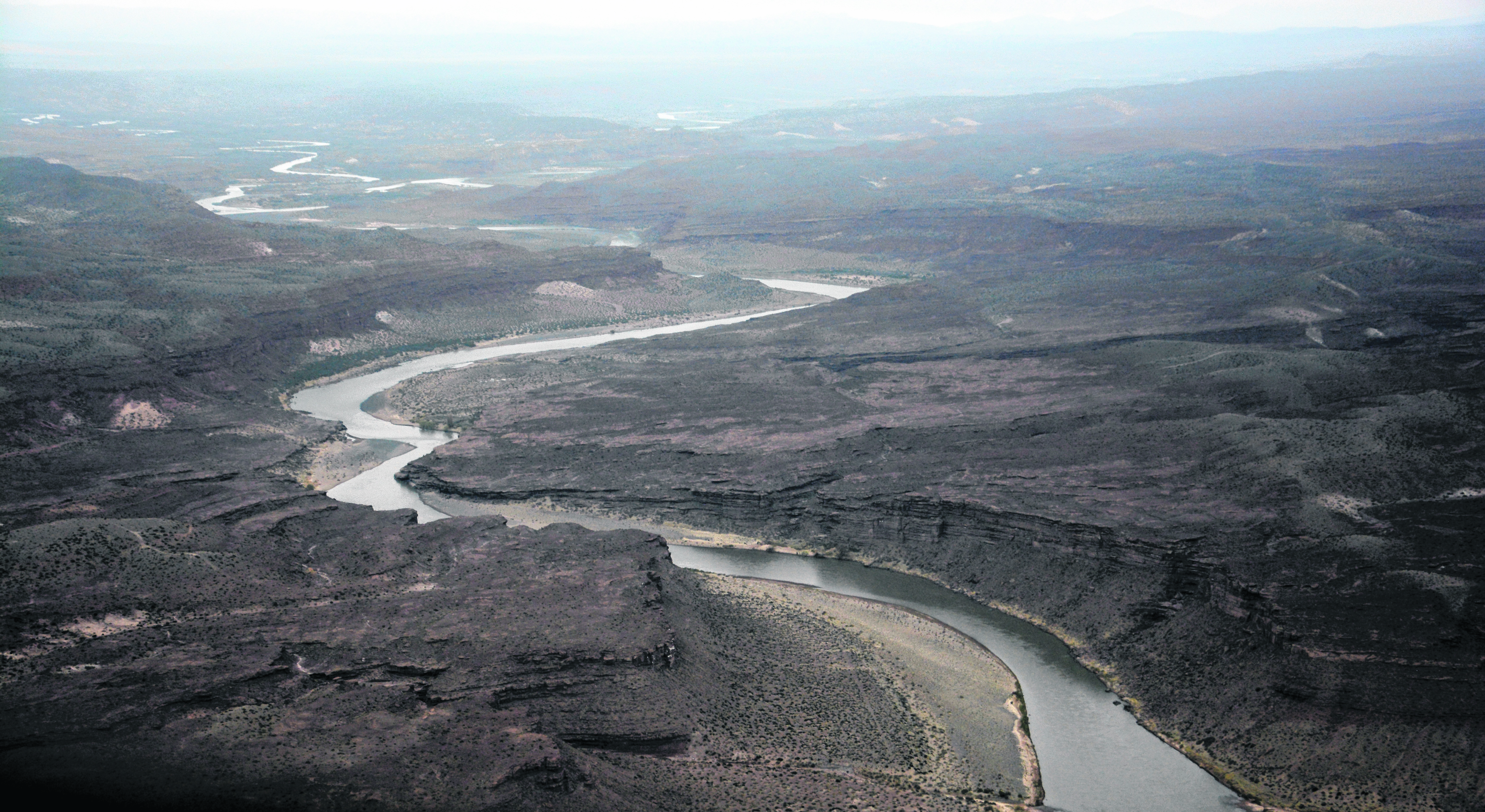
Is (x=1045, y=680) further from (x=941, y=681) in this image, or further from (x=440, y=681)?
(x=440, y=681)

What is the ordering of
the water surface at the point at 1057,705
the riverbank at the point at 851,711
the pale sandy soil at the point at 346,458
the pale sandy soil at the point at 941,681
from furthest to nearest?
the pale sandy soil at the point at 346,458, the pale sandy soil at the point at 941,681, the water surface at the point at 1057,705, the riverbank at the point at 851,711

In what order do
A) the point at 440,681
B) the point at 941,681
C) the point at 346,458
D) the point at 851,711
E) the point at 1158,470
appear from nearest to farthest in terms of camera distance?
the point at 440,681
the point at 851,711
the point at 941,681
the point at 1158,470
the point at 346,458

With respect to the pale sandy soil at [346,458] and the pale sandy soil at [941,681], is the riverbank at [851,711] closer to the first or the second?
the pale sandy soil at [941,681]

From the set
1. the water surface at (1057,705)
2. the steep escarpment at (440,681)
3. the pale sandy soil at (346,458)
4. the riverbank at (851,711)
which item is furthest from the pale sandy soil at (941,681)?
the pale sandy soil at (346,458)

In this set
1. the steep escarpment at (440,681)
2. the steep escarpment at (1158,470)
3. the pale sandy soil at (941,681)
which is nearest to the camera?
the steep escarpment at (440,681)

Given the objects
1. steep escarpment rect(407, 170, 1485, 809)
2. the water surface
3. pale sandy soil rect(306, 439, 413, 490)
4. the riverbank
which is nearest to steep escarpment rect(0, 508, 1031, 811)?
the riverbank

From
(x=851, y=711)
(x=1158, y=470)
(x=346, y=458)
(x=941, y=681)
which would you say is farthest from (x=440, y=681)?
(x=346, y=458)

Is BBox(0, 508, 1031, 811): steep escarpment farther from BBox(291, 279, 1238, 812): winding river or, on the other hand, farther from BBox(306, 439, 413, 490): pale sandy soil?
BBox(306, 439, 413, 490): pale sandy soil

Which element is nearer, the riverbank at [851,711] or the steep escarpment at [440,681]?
the steep escarpment at [440,681]

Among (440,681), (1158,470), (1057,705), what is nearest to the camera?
(440,681)
